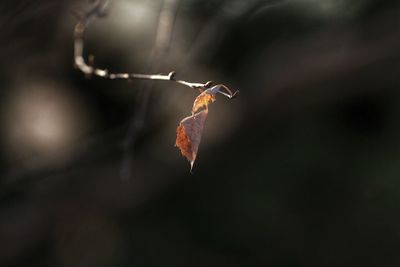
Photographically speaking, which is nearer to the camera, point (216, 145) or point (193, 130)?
point (193, 130)

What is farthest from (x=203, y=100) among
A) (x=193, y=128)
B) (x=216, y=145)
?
(x=216, y=145)

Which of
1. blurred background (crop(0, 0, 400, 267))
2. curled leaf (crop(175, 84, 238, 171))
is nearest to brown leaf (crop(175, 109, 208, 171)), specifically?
curled leaf (crop(175, 84, 238, 171))

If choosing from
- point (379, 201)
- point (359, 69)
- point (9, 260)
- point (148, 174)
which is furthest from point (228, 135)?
point (9, 260)

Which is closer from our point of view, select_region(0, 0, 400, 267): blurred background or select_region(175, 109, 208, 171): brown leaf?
select_region(175, 109, 208, 171): brown leaf

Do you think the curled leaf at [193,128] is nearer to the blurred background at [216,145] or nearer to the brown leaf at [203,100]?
the brown leaf at [203,100]

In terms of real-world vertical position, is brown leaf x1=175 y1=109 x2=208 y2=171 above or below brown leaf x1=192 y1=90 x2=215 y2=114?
below

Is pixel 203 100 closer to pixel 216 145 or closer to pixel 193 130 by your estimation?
pixel 193 130

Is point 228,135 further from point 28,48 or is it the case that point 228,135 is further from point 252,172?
point 28,48

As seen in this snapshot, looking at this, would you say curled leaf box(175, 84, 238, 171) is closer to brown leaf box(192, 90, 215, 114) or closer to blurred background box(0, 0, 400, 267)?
brown leaf box(192, 90, 215, 114)
